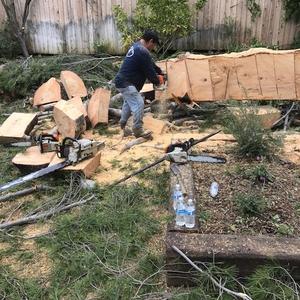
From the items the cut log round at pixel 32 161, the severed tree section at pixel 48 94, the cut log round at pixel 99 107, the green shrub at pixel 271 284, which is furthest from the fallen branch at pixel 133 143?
the green shrub at pixel 271 284

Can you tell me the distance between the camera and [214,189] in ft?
14.1

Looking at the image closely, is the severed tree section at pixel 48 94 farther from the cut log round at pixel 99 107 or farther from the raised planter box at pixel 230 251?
the raised planter box at pixel 230 251

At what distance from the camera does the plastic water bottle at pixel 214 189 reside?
4221mm

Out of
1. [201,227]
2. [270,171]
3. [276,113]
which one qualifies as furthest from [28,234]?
[276,113]

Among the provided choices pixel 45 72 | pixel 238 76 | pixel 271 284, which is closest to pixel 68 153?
pixel 271 284

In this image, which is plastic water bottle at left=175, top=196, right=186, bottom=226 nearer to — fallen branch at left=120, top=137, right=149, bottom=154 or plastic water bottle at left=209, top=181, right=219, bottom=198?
plastic water bottle at left=209, top=181, right=219, bottom=198

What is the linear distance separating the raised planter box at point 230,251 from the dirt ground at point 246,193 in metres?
0.30

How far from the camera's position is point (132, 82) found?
6.44 m

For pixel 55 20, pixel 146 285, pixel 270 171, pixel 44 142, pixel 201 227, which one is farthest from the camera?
pixel 55 20

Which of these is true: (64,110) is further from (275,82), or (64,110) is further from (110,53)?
(110,53)

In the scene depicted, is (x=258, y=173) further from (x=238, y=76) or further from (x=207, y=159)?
(x=238, y=76)

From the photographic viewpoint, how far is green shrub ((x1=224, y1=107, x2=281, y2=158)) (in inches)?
193

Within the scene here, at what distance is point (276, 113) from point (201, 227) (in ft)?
11.6

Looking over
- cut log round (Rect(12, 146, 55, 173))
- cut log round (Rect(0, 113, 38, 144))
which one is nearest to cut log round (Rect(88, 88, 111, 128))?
cut log round (Rect(0, 113, 38, 144))
